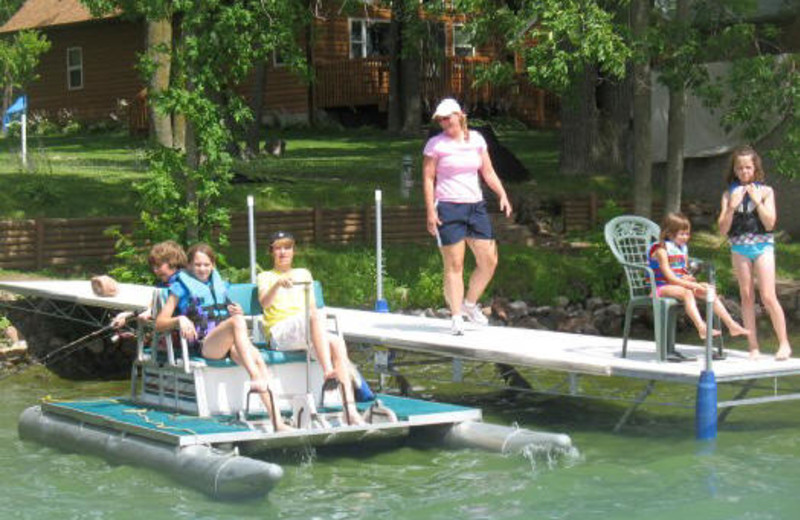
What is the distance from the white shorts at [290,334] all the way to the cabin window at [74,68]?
3212 cm

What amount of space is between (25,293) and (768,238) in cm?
769

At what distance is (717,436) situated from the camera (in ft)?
38.9

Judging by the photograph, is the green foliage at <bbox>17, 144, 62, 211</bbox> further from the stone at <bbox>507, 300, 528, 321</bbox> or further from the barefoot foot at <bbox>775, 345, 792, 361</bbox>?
the barefoot foot at <bbox>775, 345, 792, 361</bbox>

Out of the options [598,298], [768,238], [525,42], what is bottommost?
[598,298]

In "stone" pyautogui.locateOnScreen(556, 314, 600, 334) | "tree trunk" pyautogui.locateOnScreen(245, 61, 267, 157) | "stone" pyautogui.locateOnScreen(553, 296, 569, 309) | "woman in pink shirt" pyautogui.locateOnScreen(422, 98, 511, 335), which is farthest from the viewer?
"tree trunk" pyautogui.locateOnScreen(245, 61, 267, 157)

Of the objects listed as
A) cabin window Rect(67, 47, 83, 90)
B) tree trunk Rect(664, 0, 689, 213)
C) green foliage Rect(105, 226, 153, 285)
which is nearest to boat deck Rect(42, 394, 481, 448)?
green foliage Rect(105, 226, 153, 285)

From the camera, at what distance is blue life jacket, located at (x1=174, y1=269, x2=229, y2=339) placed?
36.7 ft

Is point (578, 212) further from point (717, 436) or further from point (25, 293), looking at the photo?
point (717, 436)

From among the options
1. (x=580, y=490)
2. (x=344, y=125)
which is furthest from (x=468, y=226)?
(x=344, y=125)

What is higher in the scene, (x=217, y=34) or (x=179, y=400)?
(x=217, y=34)

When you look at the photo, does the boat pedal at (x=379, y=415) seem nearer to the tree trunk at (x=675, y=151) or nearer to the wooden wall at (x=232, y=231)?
the wooden wall at (x=232, y=231)

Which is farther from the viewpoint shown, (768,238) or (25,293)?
(25,293)

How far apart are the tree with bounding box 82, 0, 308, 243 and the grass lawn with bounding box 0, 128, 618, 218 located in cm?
100

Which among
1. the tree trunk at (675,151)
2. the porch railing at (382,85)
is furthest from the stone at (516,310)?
the porch railing at (382,85)
